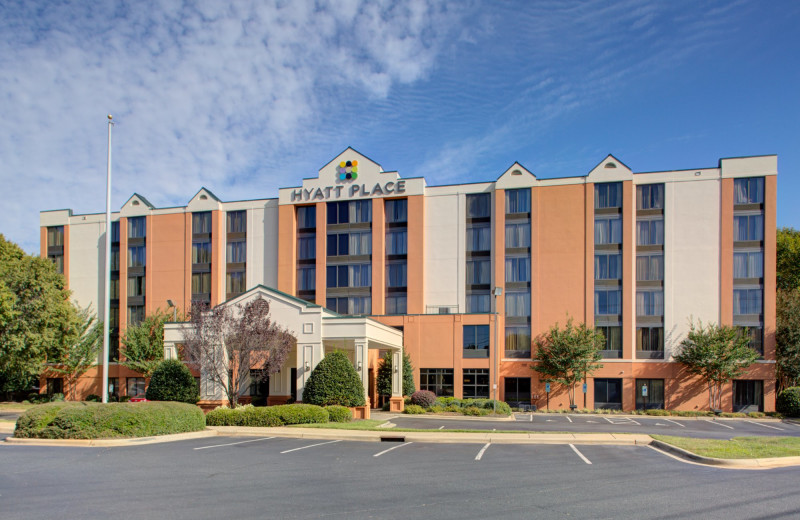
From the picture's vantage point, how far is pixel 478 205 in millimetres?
48406

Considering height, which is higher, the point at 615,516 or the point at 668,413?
the point at 615,516

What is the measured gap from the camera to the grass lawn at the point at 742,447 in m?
15.9

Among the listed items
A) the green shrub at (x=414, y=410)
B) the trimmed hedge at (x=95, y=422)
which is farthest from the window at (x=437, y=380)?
the trimmed hedge at (x=95, y=422)

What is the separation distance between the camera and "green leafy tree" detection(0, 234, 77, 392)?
120 feet

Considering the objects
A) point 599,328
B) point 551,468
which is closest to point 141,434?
point 551,468

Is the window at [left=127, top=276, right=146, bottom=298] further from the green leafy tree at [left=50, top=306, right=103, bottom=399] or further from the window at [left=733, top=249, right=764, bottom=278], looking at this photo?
the window at [left=733, top=249, right=764, bottom=278]

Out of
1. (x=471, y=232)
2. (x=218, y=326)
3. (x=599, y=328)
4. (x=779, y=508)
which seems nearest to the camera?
(x=779, y=508)

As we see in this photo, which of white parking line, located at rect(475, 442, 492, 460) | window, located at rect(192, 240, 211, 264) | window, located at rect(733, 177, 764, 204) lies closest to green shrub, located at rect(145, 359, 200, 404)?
white parking line, located at rect(475, 442, 492, 460)

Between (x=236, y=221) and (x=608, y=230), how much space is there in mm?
30976

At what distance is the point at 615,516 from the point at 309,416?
1692cm

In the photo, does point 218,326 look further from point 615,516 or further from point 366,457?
point 615,516

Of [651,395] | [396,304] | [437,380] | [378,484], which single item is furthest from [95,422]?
[651,395]

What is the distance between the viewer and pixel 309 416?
82.0 ft

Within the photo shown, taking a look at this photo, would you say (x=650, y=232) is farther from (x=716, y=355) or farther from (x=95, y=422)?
(x=95, y=422)
